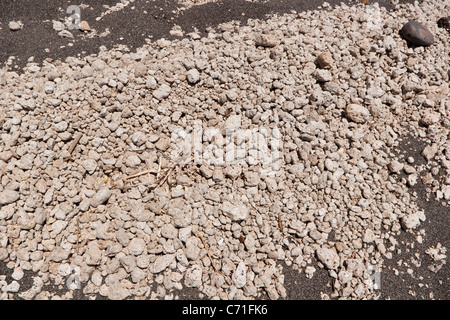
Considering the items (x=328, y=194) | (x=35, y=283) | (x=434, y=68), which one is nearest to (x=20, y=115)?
(x=35, y=283)

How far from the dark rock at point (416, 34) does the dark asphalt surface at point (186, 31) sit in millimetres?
Answer: 443

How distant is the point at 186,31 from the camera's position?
8.71 feet

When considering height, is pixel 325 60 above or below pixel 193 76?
above

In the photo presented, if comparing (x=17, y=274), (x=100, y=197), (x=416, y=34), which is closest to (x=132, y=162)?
(x=100, y=197)

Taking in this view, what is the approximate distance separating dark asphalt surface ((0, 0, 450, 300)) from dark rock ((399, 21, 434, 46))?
1.45 ft

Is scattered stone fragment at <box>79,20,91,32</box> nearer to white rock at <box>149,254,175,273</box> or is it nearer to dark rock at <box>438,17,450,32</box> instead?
white rock at <box>149,254,175,273</box>

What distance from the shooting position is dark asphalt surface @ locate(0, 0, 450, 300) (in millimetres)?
1993

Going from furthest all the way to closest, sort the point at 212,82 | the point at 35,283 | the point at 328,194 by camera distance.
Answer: the point at 212,82, the point at 328,194, the point at 35,283

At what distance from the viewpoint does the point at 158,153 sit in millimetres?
2164

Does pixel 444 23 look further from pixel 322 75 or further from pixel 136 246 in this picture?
pixel 136 246

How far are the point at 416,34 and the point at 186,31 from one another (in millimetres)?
1968

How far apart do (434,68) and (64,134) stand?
2.99 m

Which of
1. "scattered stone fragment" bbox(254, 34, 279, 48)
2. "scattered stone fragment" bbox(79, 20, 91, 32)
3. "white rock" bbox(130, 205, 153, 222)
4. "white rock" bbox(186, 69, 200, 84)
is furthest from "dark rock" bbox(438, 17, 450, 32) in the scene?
"scattered stone fragment" bbox(79, 20, 91, 32)

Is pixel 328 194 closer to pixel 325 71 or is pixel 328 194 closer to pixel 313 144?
pixel 313 144
